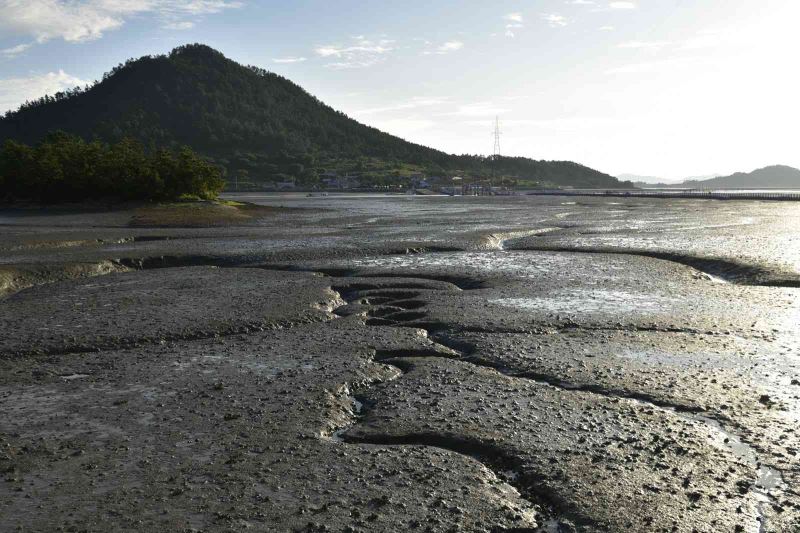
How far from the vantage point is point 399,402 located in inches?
344

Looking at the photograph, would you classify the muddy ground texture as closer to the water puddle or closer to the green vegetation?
the water puddle

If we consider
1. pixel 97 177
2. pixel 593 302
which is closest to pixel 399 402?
pixel 593 302

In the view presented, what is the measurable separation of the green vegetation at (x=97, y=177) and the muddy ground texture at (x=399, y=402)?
36813 mm

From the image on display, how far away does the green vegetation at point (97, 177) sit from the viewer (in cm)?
5491

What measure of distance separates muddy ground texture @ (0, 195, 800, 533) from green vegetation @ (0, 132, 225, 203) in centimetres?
3681

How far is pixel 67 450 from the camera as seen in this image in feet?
23.9

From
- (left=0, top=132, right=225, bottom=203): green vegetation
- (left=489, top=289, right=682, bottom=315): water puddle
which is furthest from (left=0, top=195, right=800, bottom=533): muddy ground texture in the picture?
(left=0, top=132, right=225, bottom=203): green vegetation

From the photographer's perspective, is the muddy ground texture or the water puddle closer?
the muddy ground texture

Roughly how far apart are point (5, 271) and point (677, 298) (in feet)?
52.1

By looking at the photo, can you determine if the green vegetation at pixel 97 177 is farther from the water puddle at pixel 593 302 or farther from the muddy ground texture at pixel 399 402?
the water puddle at pixel 593 302

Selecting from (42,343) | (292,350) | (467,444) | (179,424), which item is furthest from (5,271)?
(467,444)

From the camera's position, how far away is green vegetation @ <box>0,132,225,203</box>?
54906 mm

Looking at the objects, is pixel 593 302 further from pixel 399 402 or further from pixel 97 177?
pixel 97 177

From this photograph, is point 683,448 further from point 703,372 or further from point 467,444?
point 703,372
